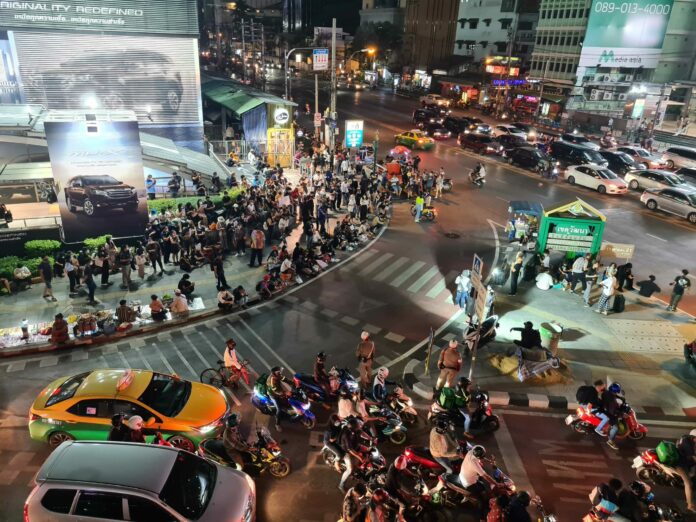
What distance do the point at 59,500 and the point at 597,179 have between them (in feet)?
103

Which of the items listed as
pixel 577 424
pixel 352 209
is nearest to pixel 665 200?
pixel 352 209

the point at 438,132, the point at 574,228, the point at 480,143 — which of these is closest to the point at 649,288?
the point at 574,228

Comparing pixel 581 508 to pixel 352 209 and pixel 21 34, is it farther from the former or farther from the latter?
pixel 21 34

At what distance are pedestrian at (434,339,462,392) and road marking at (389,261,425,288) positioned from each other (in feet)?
21.1

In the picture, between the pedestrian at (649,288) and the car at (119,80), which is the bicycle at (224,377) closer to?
the pedestrian at (649,288)

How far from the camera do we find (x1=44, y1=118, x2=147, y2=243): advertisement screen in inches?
731

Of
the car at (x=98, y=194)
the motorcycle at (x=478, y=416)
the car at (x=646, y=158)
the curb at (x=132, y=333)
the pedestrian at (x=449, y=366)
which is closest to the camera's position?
the motorcycle at (x=478, y=416)

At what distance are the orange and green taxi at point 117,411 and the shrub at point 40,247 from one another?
38.4 feet

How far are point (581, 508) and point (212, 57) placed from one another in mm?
125178

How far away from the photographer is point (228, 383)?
40.0ft

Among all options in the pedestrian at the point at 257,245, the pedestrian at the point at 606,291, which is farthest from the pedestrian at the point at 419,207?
the pedestrian at the point at 606,291

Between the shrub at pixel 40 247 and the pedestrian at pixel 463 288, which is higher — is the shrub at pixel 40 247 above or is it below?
below

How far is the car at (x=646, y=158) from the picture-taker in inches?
1365

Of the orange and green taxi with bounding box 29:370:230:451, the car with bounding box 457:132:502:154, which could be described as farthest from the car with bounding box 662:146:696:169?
the orange and green taxi with bounding box 29:370:230:451
